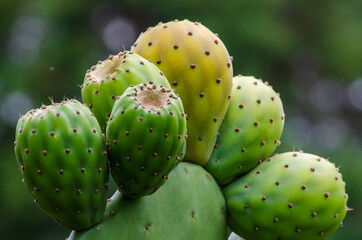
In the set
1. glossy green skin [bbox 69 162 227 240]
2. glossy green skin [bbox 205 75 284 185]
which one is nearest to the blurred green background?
glossy green skin [bbox 205 75 284 185]

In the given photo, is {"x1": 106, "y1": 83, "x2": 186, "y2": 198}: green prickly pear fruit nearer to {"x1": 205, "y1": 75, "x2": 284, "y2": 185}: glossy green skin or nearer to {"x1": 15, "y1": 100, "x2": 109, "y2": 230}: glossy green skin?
{"x1": 15, "y1": 100, "x2": 109, "y2": 230}: glossy green skin

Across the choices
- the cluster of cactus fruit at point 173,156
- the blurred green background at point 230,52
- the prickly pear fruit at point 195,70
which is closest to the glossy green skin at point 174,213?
the cluster of cactus fruit at point 173,156

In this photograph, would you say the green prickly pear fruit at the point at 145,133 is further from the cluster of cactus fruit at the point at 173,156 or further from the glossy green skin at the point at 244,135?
the glossy green skin at the point at 244,135

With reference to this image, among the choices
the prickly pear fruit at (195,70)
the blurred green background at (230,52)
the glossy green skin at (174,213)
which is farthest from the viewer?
the blurred green background at (230,52)

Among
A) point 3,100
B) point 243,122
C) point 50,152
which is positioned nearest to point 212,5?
point 3,100

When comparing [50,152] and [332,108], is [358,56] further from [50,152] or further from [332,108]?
[50,152]

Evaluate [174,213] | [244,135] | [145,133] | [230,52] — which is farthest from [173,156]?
[230,52]

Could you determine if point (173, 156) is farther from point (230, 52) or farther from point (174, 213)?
point (230, 52)
